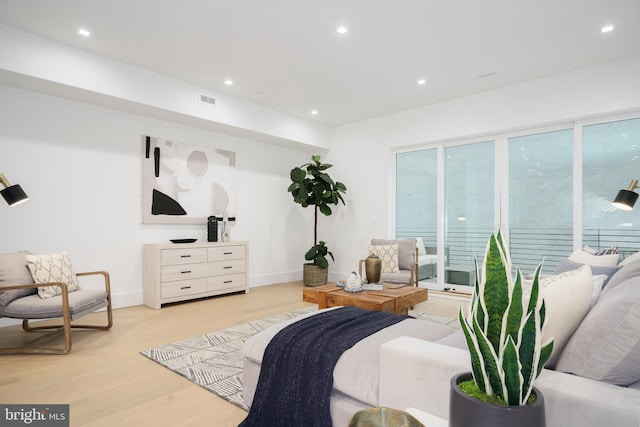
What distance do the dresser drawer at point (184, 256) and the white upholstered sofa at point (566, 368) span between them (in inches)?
137

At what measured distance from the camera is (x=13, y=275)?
3156mm

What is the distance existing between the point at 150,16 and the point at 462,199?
4467mm

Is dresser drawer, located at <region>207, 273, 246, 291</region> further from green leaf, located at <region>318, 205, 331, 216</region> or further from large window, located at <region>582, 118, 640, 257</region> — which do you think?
large window, located at <region>582, 118, 640, 257</region>

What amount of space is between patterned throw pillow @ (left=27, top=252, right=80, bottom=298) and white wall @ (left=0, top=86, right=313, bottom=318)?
0.76m

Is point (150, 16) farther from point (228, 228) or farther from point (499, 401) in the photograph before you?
point (499, 401)

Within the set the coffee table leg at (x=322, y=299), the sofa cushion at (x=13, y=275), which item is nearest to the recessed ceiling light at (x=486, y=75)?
the coffee table leg at (x=322, y=299)

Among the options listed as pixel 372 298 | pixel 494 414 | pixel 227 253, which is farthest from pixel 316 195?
pixel 494 414

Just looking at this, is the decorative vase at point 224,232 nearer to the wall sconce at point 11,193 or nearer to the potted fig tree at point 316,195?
the potted fig tree at point 316,195

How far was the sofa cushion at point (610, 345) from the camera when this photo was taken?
42.7 inches

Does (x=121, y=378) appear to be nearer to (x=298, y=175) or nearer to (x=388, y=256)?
(x=388, y=256)

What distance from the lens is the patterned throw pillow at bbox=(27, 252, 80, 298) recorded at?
10.7ft

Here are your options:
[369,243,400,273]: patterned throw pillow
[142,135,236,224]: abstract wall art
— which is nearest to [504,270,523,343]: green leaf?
[369,243,400,273]: patterned throw pillow

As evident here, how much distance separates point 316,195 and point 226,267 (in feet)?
6.30

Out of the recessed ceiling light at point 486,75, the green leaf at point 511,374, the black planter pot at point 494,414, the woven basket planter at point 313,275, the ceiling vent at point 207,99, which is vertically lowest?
the woven basket planter at point 313,275
